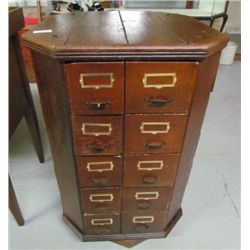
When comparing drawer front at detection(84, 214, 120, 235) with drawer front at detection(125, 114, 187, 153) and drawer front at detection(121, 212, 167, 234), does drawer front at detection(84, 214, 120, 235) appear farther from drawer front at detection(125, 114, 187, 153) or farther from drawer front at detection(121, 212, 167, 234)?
drawer front at detection(125, 114, 187, 153)

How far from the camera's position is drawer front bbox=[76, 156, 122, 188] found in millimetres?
928

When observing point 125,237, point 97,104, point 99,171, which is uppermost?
point 97,104

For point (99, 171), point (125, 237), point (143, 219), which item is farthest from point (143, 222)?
point (99, 171)

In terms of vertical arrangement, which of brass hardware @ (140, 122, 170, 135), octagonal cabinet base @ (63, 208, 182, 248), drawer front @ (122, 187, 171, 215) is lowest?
octagonal cabinet base @ (63, 208, 182, 248)

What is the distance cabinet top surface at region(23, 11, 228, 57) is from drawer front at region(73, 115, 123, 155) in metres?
0.22

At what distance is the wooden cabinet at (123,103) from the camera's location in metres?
0.72

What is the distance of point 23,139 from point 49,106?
1.14m

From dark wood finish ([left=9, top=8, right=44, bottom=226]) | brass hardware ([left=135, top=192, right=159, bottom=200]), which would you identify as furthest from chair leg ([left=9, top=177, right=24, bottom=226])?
brass hardware ([left=135, top=192, right=159, bottom=200])

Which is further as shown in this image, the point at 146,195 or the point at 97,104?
the point at 146,195

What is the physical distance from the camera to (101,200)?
41.7 inches

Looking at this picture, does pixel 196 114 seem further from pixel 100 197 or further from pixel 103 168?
pixel 100 197

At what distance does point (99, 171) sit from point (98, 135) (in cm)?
17

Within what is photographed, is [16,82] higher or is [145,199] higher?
[16,82]

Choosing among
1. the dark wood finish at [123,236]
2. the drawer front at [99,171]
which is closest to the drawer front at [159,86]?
the drawer front at [99,171]
